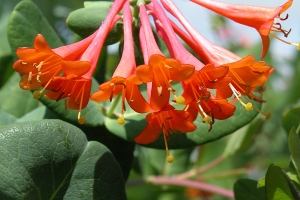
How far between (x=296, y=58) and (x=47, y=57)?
248cm

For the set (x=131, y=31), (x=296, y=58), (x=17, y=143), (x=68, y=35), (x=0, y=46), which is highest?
(x=131, y=31)

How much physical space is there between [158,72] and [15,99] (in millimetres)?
663

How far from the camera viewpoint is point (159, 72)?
3.46 ft

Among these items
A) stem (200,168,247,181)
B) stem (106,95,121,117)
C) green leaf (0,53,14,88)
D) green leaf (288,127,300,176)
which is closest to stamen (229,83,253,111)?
green leaf (288,127,300,176)

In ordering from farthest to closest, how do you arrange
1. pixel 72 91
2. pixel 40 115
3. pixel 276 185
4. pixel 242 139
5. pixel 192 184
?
pixel 242 139, pixel 192 184, pixel 40 115, pixel 72 91, pixel 276 185

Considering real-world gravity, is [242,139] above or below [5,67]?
below

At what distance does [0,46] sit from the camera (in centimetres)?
170

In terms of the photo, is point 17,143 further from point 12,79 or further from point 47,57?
point 12,79

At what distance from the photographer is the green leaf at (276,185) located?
980mm

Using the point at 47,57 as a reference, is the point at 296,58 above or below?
below

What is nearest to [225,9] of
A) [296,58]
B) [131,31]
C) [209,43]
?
[209,43]

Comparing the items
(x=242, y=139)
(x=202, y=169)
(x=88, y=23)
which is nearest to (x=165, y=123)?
(x=88, y=23)

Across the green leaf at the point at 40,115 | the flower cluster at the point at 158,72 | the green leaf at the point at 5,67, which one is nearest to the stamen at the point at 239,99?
the flower cluster at the point at 158,72

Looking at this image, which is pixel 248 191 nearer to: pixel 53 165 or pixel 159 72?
pixel 159 72
